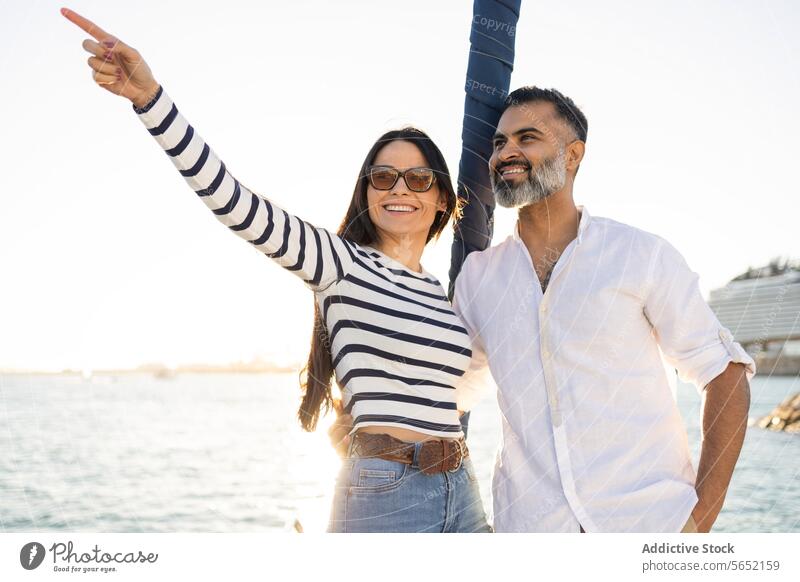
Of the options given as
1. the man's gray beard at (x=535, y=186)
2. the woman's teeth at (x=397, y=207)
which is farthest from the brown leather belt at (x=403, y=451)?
the man's gray beard at (x=535, y=186)

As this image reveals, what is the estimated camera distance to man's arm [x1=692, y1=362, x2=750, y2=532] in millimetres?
2059

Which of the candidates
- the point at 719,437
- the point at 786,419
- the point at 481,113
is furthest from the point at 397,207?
the point at 786,419

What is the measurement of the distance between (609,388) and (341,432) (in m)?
0.75

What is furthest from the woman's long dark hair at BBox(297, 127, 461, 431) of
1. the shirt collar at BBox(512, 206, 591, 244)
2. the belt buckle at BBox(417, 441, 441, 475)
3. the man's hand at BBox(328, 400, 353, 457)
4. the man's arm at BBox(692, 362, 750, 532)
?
the man's arm at BBox(692, 362, 750, 532)

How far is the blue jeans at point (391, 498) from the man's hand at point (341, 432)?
0.06 m

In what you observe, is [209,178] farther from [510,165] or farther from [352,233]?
[510,165]

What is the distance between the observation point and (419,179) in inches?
91.4

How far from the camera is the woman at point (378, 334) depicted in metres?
1.78

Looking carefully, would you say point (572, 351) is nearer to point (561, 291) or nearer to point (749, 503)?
point (561, 291)

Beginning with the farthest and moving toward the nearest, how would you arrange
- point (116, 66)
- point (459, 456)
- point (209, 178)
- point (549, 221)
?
1. point (549, 221)
2. point (459, 456)
3. point (209, 178)
4. point (116, 66)

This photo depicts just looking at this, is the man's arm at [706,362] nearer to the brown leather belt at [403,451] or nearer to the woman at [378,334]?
the woman at [378,334]

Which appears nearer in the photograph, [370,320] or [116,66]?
[116,66]

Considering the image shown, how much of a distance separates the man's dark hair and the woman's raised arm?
88 cm

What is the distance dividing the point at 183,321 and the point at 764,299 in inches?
640
